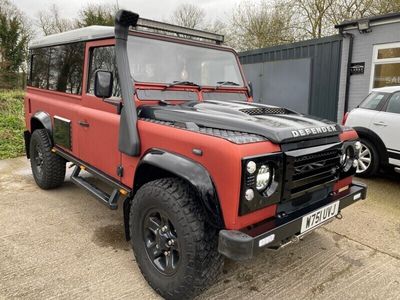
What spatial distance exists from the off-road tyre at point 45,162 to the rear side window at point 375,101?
4847mm

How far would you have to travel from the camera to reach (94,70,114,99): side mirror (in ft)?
9.84

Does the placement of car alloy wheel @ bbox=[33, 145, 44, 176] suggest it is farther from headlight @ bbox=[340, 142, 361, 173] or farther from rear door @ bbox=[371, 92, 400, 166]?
rear door @ bbox=[371, 92, 400, 166]

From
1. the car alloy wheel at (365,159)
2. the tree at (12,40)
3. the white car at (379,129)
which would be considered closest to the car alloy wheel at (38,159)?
the white car at (379,129)

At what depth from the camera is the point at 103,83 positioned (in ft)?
9.89

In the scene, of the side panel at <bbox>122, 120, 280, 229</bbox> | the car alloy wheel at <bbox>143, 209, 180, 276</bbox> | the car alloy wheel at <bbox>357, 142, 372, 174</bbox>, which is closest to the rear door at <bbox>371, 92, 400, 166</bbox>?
the car alloy wheel at <bbox>357, 142, 372, 174</bbox>

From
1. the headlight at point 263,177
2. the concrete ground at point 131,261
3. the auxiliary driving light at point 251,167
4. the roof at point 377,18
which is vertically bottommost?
the concrete ground at point 131,261

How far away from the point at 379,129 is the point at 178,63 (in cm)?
368

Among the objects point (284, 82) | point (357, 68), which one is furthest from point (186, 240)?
point (284, 82)

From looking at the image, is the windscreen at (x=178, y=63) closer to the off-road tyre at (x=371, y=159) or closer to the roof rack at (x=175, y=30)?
the roof rack at (x=175, y=30)

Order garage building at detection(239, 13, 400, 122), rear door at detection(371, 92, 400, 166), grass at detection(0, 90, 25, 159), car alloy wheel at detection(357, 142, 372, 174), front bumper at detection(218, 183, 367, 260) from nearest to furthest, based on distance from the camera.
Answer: front bumper at detection(218, 183, 367, 260)
rear door at detection(371, 92, 400, 166)
car alloy wheel at detection(357, 142, 372, 174)
grass at detection(0, 90, 25, 159)
garage building at detection(239, 13, 400, 122)

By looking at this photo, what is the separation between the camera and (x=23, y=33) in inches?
874

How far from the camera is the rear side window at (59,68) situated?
3.92m

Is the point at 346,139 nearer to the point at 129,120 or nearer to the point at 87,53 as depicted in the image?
the point at 129,120

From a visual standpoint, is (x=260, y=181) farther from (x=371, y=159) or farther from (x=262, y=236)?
(x=371, y=159)
